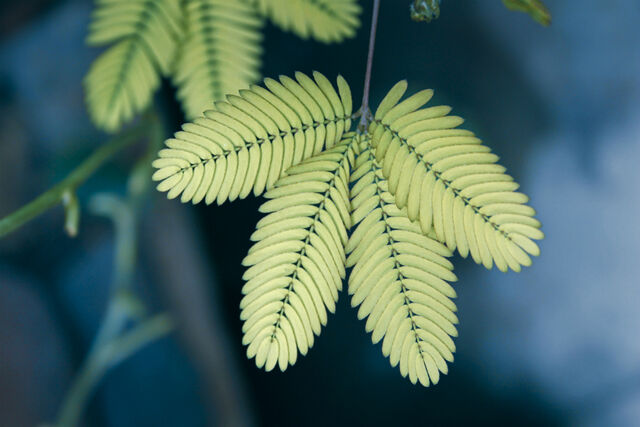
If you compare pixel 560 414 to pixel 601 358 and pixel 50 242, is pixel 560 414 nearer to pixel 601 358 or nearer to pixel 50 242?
pixel 601 358

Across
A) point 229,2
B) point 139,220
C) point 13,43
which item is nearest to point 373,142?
point 229,2

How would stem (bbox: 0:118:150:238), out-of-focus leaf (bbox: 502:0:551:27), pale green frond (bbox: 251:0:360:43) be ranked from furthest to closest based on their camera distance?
pale green frond (bbox: 251:0:360:43)
stem (bbox: 0:118:150:238)
out-of-focus leaf (bbox: 502:0:551:27)

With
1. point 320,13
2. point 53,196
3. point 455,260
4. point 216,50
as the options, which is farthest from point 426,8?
point 455,260

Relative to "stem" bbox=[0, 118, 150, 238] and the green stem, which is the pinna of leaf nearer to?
"stem" bbox=[0, 118, 150, 238]

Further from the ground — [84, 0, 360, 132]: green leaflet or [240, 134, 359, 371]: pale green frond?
[84, 0, 360, 132]: green leaflet

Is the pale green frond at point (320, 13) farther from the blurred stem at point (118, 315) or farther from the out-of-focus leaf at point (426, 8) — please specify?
the blurred stem at point (118, 315)

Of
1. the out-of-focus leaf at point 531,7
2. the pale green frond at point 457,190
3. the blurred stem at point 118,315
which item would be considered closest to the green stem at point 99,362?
the blurred stem at point 118,315

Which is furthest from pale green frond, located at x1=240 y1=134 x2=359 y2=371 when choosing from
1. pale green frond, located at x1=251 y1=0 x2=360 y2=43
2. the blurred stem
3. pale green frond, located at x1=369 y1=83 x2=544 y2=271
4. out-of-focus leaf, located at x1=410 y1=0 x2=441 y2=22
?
the blurred stem
